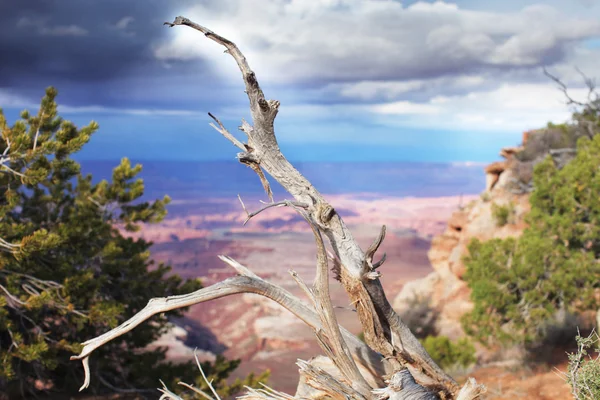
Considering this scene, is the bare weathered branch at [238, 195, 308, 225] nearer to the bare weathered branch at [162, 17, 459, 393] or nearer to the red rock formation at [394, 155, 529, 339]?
the bare weathered branch at [162, 17, 459, 393]

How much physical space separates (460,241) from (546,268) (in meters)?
11.7

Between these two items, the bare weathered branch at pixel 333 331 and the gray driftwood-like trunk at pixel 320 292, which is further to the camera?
the bare weathered branch at pixel 333 331

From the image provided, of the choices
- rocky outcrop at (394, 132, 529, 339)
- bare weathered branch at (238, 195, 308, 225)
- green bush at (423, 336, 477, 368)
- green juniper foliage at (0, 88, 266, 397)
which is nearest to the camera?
bare weathered branch at (238, 195, 308, 225)

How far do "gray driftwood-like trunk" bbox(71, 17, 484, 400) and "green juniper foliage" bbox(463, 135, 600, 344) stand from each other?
8.37 metres

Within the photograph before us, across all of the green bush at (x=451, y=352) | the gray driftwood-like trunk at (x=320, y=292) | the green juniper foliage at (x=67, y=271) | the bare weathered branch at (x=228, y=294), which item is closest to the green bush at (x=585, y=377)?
the gray driftwood-like trunk at (x=320, y=292)

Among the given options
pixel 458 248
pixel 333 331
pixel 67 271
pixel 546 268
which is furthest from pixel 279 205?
pixel 458 248

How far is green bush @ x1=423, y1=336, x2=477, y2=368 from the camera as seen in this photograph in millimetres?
15875

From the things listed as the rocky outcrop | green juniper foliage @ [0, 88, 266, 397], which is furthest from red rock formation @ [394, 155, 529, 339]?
green juniper foliage @ [0, 88, 266, 397]

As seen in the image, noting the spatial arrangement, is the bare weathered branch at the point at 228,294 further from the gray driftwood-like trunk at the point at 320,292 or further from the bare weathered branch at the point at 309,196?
the bare weathered branch at the point at 309,196

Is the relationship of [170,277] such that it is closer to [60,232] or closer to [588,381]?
[60,232]

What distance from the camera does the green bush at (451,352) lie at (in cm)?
1588

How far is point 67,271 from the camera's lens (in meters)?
11.1

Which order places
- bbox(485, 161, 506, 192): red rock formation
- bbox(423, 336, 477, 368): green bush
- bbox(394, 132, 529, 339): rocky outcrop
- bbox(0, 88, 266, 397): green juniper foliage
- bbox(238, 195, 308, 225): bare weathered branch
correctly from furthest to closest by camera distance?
bbox(485, 161, 506, 192): red rock formation, bbox(394, 132, 529, 339): rocky outcrop, bbox(423, 336, 477, 368): green bush, bbox(0, 88, 266, 397): green juniper foliage, bbox(238, 195, 308, 225): bare weathered branch

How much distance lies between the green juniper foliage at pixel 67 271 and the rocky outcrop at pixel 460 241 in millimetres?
12430
